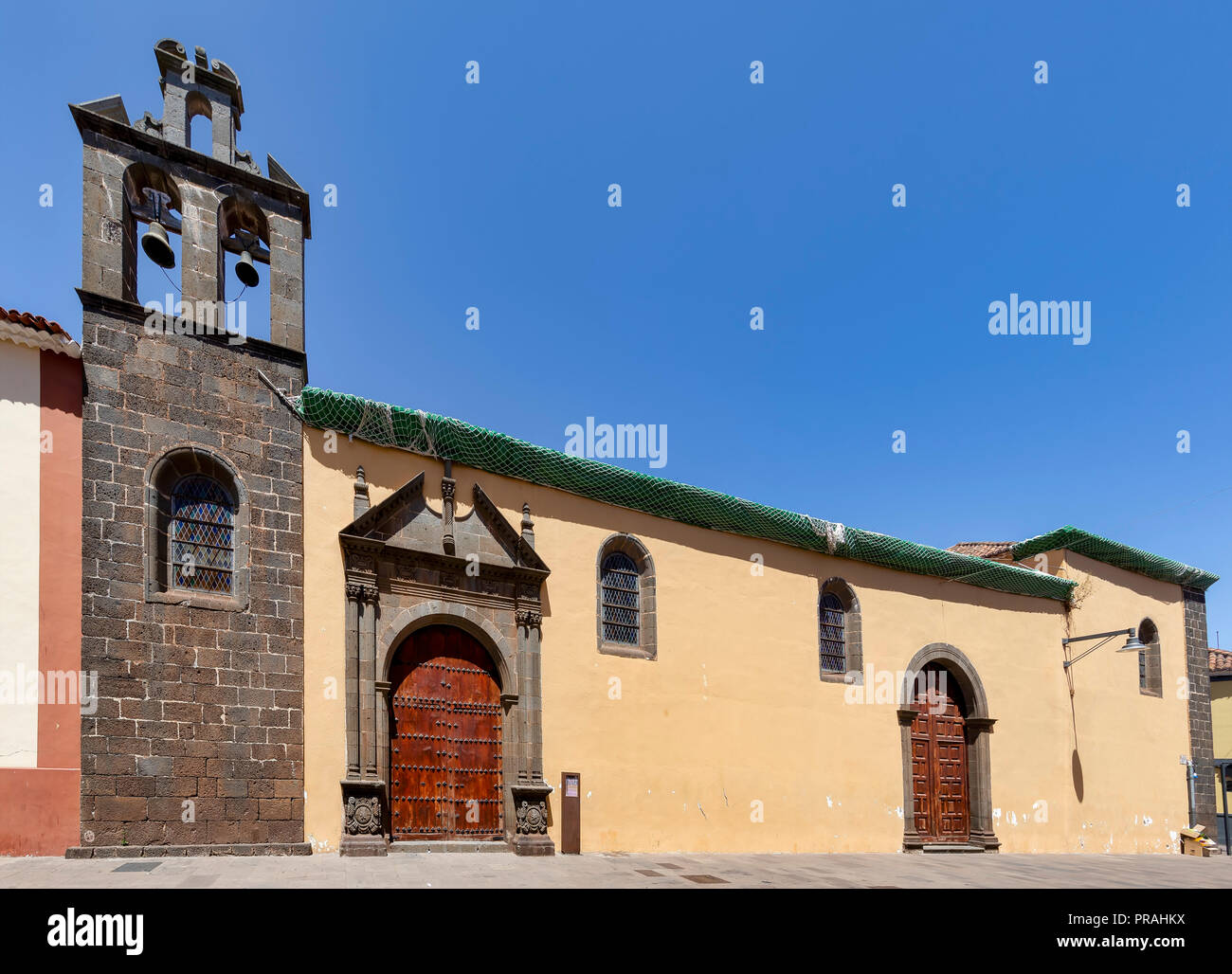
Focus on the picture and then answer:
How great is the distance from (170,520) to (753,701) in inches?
317

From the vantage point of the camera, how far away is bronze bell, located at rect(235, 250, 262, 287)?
1104 cm

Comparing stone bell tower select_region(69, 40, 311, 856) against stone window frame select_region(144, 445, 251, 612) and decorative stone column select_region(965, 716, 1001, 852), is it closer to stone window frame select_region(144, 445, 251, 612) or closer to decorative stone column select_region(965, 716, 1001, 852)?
stone window frame select_region(144, 445, 251, 612)

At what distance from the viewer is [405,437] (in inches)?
460

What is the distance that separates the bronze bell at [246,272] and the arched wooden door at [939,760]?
1164 centimetres

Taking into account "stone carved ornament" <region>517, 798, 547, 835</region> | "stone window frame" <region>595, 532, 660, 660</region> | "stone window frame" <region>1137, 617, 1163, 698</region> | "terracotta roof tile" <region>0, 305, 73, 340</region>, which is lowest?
"stone carved ornament" <region>517, 798, 547, 835</region>

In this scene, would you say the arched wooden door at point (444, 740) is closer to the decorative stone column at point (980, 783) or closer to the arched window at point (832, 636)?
the arched window at point (832, 636)

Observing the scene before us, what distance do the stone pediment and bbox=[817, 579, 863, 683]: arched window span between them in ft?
17.5

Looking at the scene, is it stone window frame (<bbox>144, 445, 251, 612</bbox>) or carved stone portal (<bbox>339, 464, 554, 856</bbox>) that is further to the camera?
carved stone portal (<bbox>339, 464, 554, 856</bbox>)

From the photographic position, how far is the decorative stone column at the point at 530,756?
1155 cm

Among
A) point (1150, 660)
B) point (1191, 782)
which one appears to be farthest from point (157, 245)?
Answer: point (1191, 782)

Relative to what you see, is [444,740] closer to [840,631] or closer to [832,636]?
[832,636]

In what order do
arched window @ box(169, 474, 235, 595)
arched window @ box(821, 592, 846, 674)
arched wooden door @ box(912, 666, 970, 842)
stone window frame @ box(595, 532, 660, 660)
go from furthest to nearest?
arched wooden door @ box(912, 666, 970, 842) < arched window @ box(821, 592, 846, 674) < stone window frame @ box(595, 532, 660, 660) < arched window @ box(169, 474, 235, 595)

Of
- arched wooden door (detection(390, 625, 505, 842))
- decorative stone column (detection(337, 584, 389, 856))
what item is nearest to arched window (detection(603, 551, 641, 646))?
arched wooden door (detection(390, 625, 505, 842))

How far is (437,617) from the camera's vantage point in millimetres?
11570
